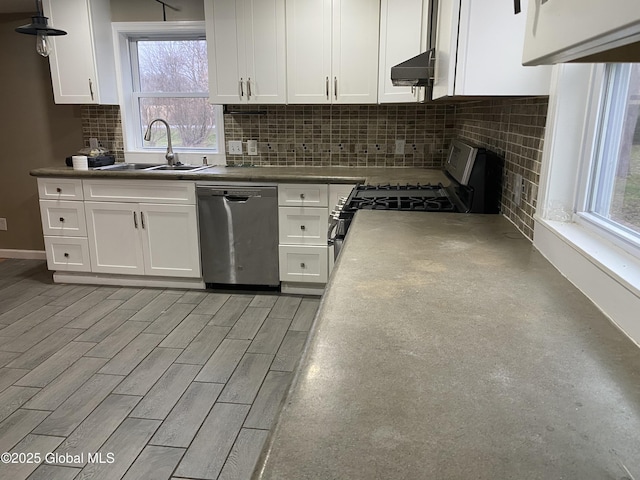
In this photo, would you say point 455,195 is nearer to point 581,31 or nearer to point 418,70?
point 418,70

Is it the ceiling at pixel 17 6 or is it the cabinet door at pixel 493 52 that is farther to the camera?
the ceiling at pixel 17 6

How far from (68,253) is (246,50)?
203cm

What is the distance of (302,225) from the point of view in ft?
10.9

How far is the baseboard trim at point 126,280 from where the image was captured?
11.7ft

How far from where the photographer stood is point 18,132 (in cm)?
414

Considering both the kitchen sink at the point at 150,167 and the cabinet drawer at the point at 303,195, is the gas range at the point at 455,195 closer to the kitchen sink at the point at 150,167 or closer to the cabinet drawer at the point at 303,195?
the cabinet drawer at the point at 303,195

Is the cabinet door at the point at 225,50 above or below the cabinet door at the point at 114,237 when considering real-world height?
above

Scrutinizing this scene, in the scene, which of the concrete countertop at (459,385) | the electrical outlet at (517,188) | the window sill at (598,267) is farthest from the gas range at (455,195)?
the concrete countertop at (459,385)

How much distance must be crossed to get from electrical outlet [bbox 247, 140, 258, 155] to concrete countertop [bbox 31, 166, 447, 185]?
0.24 m

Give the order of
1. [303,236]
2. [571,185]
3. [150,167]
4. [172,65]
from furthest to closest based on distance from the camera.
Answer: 1. [172,65]
2. [150,167]
3. [303,236]
4. [571,185]

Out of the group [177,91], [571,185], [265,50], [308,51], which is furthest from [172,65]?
[571,185]

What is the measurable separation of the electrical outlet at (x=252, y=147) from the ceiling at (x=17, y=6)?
1904 millimetres

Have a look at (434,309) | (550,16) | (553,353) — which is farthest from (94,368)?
(550,16)

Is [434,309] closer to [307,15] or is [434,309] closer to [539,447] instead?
[539,447]
